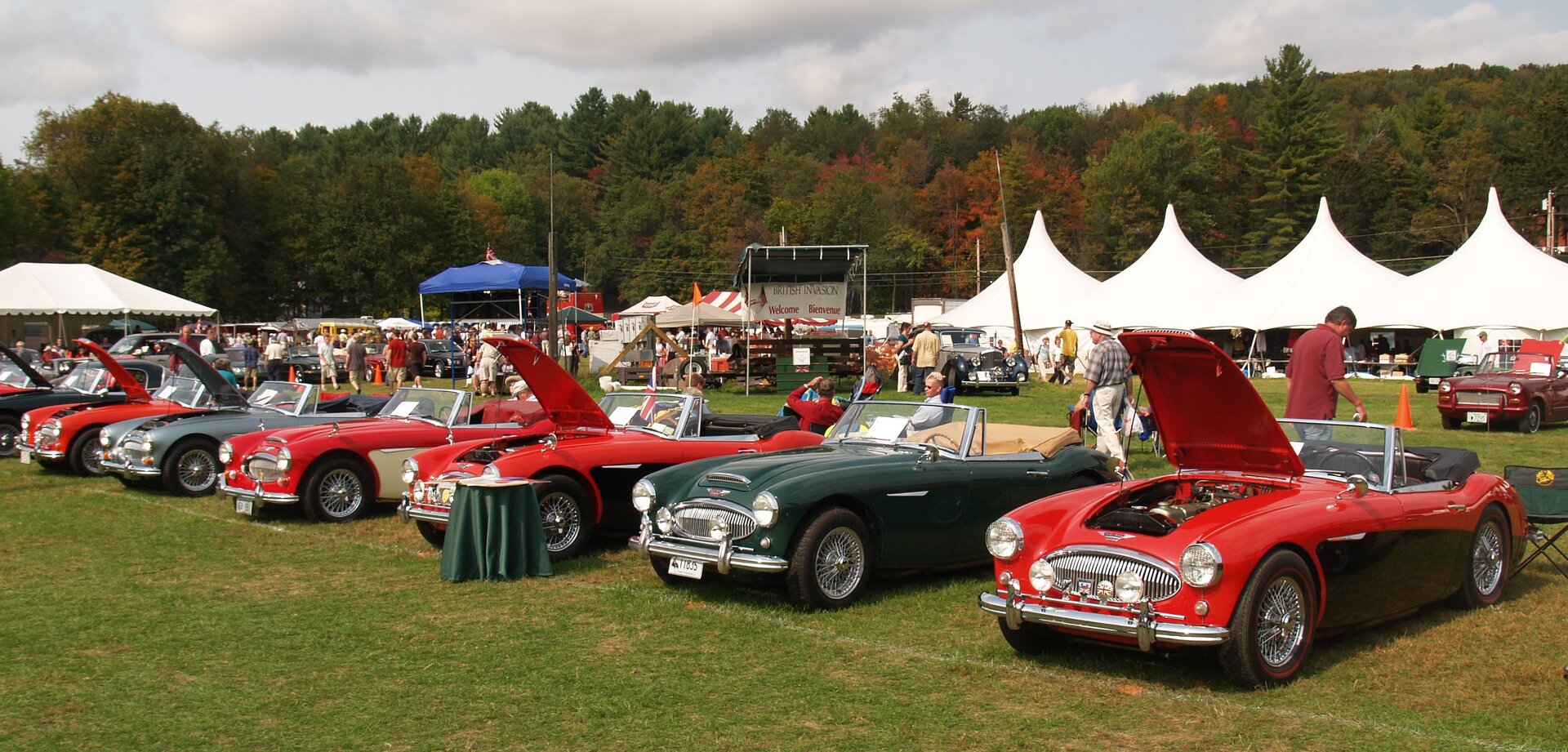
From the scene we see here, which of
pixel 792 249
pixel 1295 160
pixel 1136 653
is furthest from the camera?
pixel 1295 160

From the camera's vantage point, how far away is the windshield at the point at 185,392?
50.8 ft

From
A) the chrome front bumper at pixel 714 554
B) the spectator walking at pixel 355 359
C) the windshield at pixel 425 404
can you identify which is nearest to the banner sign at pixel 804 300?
the spectator walking at pixel 355 359

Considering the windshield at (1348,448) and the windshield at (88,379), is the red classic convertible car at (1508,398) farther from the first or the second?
the windshield at (88,379)

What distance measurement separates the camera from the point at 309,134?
131 meters

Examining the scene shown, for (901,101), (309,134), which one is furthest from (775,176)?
(309,134)

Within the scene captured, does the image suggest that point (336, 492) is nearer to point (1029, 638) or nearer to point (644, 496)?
point (644, 496)

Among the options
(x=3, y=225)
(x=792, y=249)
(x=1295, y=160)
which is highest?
(x=1295, y=160)

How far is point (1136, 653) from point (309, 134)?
139m

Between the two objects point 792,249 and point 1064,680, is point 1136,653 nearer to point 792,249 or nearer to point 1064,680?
point 1064,680

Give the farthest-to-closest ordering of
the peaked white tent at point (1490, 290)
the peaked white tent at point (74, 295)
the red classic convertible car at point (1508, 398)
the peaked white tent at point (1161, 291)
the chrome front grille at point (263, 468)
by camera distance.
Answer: the peaked white tent at point (1161, 291)
the peaked white tent at point (74, 295)
the peaked white tent at point (1490, 290)
the red classic convertible car at point (1508, 398)
the chrome front grille at point (263, 468)

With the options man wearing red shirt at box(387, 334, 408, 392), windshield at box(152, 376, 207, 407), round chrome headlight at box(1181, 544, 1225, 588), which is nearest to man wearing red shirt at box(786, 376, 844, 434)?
round chrome headlight at box(1181, 544, 1225, 588)

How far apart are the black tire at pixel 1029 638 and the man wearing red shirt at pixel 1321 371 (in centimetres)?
376

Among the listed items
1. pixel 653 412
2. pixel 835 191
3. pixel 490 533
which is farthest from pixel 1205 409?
pixel 835 191

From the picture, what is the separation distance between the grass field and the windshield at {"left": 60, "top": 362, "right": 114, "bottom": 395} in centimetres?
960
